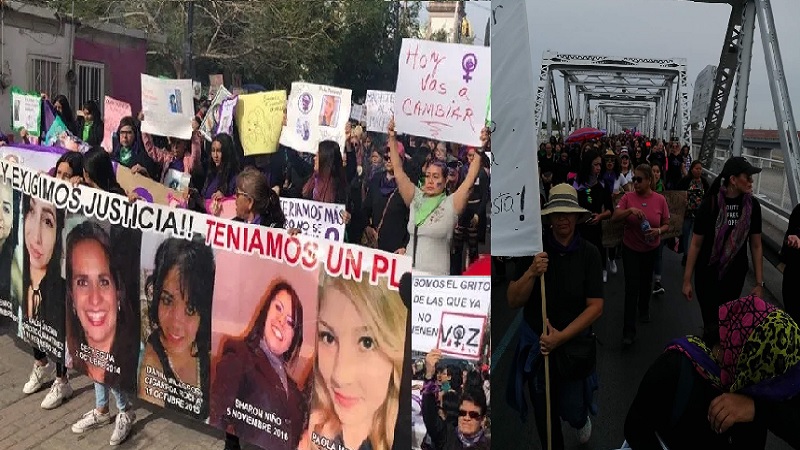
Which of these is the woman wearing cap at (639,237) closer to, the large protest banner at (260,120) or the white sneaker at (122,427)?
the large protest banner at (260,120)

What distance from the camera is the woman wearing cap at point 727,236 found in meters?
5.19

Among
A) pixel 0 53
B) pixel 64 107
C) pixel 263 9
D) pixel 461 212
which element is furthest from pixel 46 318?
pixel 461 212

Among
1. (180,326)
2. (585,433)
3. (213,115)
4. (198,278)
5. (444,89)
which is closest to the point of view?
(444,89)

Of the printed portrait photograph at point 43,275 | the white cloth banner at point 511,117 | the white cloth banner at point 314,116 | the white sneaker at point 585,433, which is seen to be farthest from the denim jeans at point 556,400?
the printed portrait photograph at point 43,275

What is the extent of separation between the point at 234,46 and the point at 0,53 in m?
1.99

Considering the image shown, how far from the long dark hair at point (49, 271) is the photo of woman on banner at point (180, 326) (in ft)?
3.10

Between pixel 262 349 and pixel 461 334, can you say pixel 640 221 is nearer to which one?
pixel 461 334

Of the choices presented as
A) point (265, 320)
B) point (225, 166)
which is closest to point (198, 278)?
point (265, 320)

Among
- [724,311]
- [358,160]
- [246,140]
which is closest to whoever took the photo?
[724,311]

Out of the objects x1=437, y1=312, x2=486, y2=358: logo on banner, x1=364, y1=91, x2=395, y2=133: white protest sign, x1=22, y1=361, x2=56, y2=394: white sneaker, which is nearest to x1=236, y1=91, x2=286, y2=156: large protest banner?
x1=364, y1=91, x2=395, y2=133: white protest sign

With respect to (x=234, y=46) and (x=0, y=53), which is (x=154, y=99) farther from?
(x=0, y=53)

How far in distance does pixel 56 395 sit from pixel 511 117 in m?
3.94

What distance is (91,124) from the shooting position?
4477 mm

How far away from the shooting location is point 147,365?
4.39m
